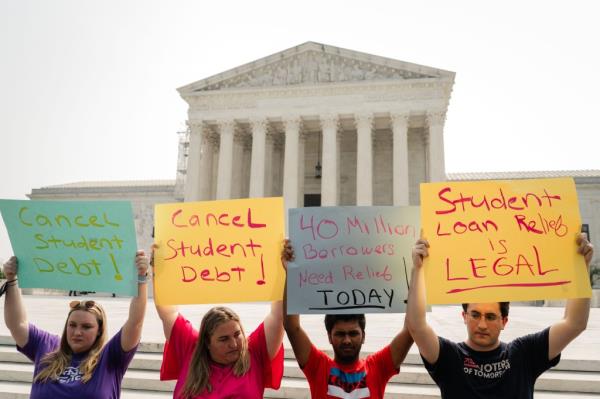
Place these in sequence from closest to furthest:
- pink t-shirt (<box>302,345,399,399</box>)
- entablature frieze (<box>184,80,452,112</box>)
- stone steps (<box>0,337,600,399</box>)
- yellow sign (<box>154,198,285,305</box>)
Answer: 1. pink t-shirt (<box>302,345,399,399</box>)
2. yellow sign (<box>154,198,285,305</box>)
3. stone steps (<box>0,337,600,399</box>)
4. entablature frieze (<box>184,80,452,112</box>)

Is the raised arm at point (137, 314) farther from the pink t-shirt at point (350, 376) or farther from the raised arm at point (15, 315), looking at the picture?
the pink t-shirt at point (350, 376)

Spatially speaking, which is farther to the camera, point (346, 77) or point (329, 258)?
point (346, 77)

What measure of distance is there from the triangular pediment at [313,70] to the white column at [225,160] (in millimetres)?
3568

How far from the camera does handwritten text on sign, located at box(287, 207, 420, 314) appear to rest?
3328 millimetres

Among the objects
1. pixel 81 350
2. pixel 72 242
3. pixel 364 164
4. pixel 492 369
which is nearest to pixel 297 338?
pixel 492 369

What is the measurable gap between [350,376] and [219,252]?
1.41 m

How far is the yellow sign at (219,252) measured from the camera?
11.4 feet

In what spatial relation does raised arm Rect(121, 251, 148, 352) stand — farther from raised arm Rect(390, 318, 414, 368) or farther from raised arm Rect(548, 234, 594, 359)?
raised arm Rect(548, 234, 594, 359)

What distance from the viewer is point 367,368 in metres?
3.06

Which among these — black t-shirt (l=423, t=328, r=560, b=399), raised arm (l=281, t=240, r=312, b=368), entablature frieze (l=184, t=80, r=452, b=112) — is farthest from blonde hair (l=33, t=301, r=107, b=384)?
entablature frieze (l=184, t=80, r=452, b=112)

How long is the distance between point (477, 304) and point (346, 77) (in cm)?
3487

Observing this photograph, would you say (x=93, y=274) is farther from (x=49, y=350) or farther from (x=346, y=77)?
(x=346, y=77)

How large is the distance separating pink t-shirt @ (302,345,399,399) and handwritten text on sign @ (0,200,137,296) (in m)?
1.62

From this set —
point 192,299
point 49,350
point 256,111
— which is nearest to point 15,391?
point 49,350
